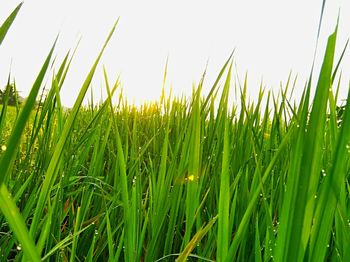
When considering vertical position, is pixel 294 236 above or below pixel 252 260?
above

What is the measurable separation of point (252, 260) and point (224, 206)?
0.85 feet

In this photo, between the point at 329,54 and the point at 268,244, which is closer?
the point at 329,54

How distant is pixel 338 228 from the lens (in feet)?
1.88

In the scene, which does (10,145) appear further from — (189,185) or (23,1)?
(189,185)

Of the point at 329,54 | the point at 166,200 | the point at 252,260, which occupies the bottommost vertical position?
the point at 252,260

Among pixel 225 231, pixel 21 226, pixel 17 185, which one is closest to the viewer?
pixel 21 226

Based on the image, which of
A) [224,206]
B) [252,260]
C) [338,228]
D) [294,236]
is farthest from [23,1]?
[252,260]

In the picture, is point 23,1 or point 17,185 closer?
point 23,1

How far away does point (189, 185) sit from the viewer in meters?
0.58

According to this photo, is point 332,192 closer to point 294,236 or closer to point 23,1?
point 294,236

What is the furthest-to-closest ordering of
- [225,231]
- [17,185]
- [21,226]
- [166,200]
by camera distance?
[17,185] < [166,200] < [225,231] < [21,226]

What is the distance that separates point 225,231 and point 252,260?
271mm

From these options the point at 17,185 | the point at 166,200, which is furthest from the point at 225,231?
the point at 17,185

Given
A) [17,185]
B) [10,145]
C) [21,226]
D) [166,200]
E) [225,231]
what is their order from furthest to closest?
[17,185], [166,200], [225,231], [21,226], [10,145]
